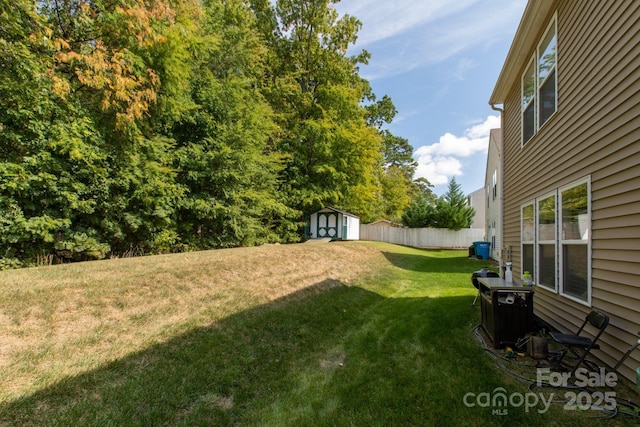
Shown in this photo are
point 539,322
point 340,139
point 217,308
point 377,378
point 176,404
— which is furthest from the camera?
point 340,139

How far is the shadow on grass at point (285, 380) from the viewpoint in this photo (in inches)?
94.7

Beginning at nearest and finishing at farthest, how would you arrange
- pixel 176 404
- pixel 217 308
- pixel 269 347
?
1. pixel 176 404
2. pixel 269 347
3. pixel 217 308

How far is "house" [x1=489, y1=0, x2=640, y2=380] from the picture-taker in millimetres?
2750

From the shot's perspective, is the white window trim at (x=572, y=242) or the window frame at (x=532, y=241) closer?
the white window trim at (x=572, y=242)

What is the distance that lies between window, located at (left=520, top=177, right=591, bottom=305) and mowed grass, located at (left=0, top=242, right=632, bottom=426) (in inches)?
53.3

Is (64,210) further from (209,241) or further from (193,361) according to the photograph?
(193,361)

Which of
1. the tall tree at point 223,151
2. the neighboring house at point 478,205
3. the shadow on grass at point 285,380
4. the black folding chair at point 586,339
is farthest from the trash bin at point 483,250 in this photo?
the neighboring house at point 478,205

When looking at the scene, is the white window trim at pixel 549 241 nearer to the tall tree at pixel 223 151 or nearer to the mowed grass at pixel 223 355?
the mowed grass at pixel 223 355

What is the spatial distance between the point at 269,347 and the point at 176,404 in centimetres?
141

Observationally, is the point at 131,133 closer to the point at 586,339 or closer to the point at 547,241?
the point at 547,241

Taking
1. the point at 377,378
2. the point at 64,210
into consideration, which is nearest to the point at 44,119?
the point at 64,210

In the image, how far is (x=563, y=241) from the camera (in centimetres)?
404

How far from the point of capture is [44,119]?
651 cm

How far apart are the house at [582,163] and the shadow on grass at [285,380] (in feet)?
4.27
